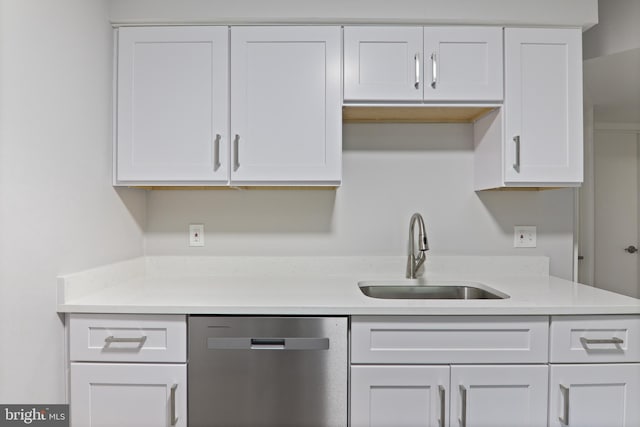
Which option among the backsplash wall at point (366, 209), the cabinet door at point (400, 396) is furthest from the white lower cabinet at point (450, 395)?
the backsplash wall at point (366, 209)

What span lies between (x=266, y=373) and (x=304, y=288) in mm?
402

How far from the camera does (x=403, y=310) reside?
130 centimetres

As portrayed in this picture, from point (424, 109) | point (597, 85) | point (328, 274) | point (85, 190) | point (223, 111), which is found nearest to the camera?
point (85, 190)

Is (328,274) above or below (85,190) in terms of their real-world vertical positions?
below

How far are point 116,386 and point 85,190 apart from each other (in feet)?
2.44

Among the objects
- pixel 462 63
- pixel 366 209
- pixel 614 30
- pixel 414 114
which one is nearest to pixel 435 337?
pixel 366 209

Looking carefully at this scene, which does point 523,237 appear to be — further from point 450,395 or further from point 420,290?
point 450,395

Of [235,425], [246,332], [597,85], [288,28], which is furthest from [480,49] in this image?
[235,425]

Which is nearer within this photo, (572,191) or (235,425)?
(235,425)

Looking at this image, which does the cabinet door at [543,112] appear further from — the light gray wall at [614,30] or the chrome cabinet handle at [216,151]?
the chrome cabinet handle at [216,151]

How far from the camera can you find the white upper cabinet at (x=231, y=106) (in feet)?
5.35

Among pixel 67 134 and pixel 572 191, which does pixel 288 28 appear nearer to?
pixel 67 134

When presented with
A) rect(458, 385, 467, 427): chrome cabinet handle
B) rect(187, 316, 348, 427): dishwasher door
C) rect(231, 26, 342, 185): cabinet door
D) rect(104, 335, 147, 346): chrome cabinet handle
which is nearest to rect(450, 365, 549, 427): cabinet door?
rect(458, 385, 467, 427): chrome cabinet handle

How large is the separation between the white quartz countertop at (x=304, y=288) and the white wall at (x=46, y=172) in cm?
13
